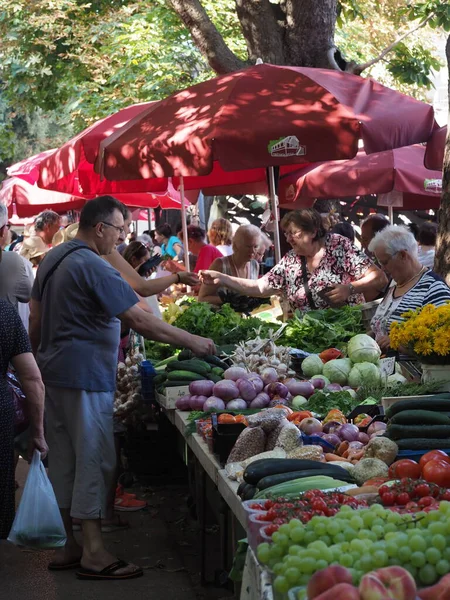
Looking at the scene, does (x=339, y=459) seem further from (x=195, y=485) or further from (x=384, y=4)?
(x=384, y=4)

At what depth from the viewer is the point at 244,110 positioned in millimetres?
8359

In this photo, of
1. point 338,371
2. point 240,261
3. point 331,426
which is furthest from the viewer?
point 240,261

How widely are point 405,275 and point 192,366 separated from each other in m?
1.64

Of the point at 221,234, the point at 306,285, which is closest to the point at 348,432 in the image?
the point at 306,285

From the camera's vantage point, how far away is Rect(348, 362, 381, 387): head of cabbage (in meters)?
6.74

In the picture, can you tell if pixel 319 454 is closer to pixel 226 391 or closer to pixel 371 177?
pixel 226 391

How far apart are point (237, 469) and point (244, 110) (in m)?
4.38

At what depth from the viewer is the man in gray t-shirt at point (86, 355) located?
20.3 ft

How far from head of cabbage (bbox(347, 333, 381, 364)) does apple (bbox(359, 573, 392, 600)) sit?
463 cm

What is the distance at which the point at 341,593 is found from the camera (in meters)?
2.51

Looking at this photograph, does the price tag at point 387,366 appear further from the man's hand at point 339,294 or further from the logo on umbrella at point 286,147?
the logo on umbrella at point 286,147

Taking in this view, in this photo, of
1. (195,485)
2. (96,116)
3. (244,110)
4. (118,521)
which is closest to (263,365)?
(195,485)

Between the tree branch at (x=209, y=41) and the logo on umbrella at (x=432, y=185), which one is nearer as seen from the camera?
the logo on umbrella at (x=432, y=185)

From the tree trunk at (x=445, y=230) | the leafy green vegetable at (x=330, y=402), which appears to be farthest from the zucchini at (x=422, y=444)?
the tree trunk at (x=445, y=230)
